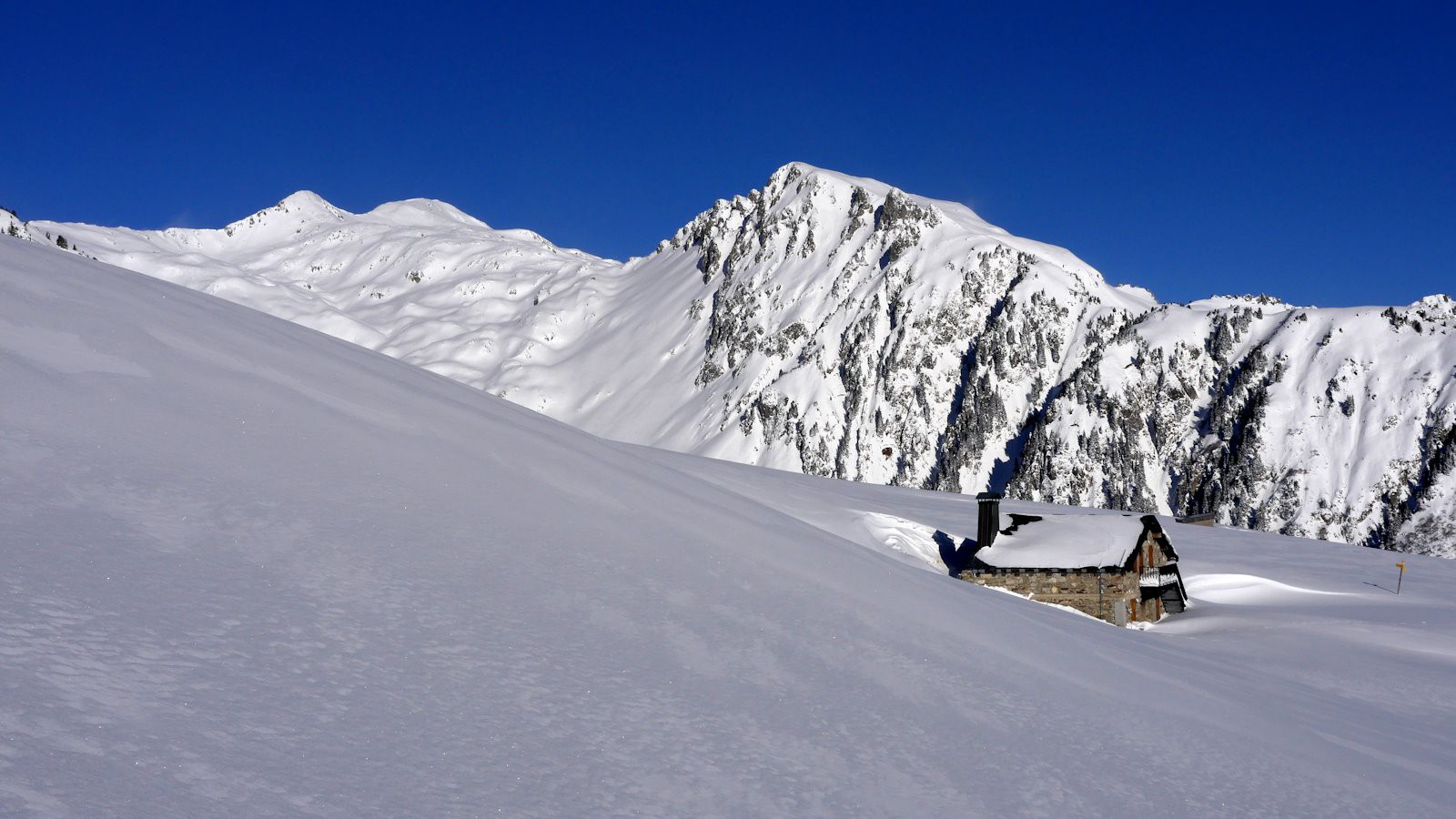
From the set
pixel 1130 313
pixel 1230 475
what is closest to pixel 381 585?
pixel 1230 475

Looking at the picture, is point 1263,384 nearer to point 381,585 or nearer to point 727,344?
point 727,344

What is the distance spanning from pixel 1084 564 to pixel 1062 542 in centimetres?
125

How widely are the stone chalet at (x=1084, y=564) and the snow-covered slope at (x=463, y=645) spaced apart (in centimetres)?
1619

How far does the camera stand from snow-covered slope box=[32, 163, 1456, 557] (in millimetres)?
119875

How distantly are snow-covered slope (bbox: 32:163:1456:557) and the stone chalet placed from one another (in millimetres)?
97070

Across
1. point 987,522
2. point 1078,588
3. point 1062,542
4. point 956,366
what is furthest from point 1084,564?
point 956,366

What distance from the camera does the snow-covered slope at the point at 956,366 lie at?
119875mm

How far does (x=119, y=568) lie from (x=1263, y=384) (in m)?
143

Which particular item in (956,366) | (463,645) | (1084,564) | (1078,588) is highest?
(956,366)

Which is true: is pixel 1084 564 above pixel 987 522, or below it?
below

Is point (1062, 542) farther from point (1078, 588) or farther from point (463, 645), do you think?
point (463, 645)

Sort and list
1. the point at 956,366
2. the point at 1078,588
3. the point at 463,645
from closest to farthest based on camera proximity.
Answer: the point at 463,645 → the point at 1078,588 → the point at 956,366

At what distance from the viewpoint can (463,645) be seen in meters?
5.84

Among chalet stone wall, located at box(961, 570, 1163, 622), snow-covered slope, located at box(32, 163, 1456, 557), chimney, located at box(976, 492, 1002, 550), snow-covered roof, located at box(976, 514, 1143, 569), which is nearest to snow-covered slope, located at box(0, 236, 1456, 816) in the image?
chalet stone wall, located at box(961, 570, 1163, 622)
